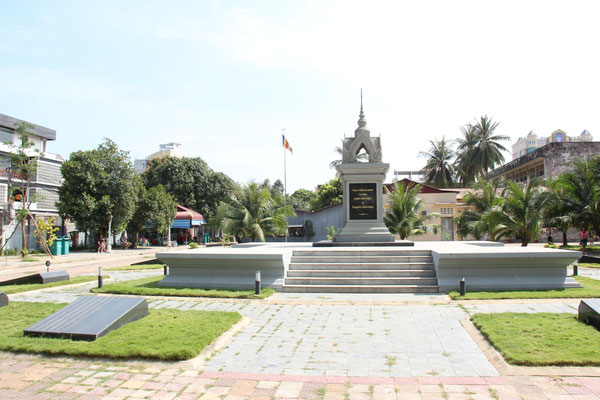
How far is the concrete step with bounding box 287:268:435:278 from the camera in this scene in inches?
449

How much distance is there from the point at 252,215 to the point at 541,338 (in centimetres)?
2108

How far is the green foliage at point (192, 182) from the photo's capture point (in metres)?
49.5

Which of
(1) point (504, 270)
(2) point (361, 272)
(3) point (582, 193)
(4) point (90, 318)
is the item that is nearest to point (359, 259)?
(2) point (361, 272)

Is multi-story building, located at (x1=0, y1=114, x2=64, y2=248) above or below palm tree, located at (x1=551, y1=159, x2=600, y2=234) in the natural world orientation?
above

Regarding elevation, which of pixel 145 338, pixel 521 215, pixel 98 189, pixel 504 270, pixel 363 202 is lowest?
pixel 145 338

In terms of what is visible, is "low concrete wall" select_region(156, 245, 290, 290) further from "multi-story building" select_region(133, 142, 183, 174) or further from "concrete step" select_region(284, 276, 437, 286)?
"multi-story building" select_region(133, 142, 183, 174)

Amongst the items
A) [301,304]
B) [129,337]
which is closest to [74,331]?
[129,337]

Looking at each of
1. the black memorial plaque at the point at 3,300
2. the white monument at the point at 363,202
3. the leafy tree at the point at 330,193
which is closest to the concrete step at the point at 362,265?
the white monument at the point at 363,202

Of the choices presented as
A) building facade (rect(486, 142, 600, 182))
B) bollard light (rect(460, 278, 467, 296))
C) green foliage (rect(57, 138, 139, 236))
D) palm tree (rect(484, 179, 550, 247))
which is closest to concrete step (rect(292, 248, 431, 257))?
bollard light (rect(460, 278, 467, 296))

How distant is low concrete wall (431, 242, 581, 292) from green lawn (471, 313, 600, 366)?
3.10 m

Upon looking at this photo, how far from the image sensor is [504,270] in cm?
1087

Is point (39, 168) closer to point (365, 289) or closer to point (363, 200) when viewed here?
point (363, 200)

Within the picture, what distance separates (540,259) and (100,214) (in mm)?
30678

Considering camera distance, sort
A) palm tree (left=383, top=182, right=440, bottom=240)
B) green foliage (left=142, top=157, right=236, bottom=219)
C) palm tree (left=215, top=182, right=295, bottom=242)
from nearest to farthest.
Answer: palm tree (left=383, top=182, right=440, bottom=240) < palm tree (left=215, top=182, right=295, bottom=242) < green foliage (left=142, top=157, right=236, bottom=219)
